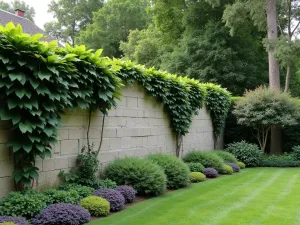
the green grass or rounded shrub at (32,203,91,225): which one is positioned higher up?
rounded shrub at (32,203,91,225)

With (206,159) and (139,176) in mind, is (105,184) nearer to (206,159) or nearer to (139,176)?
(139,176)

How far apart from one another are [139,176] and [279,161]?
7.47m

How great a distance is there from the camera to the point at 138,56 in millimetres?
25781

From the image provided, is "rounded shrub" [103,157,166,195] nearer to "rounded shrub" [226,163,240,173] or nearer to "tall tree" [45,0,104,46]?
"rounded shrub" [226,163,240,173]

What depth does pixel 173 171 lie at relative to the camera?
6.82m

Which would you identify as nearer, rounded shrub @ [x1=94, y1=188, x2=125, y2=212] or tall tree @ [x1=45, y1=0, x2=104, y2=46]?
rounded shrub @ [x1=94, y1=188, x2=125, y2=212]

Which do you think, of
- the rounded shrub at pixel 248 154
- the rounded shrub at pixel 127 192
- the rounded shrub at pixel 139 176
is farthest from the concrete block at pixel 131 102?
the rounded shrub at pixel 248 154

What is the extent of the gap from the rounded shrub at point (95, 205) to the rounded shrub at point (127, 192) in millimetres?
697

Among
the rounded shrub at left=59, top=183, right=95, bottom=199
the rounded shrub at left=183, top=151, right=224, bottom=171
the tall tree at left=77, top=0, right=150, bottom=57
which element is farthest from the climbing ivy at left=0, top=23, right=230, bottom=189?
the tall tree at left=77, top=0, right=150, bottom=57

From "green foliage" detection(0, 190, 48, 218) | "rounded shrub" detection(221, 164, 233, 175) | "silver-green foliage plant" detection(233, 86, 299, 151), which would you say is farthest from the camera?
"silver-green foliage plant" detection(233, 86, 299, 151)

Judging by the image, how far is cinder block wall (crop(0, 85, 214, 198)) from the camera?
4.89m

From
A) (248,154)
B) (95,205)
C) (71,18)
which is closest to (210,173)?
(248,154)

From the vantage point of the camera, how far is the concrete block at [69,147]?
5.31m

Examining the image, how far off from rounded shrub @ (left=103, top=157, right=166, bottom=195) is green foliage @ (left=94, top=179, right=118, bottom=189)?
0.27 metres
